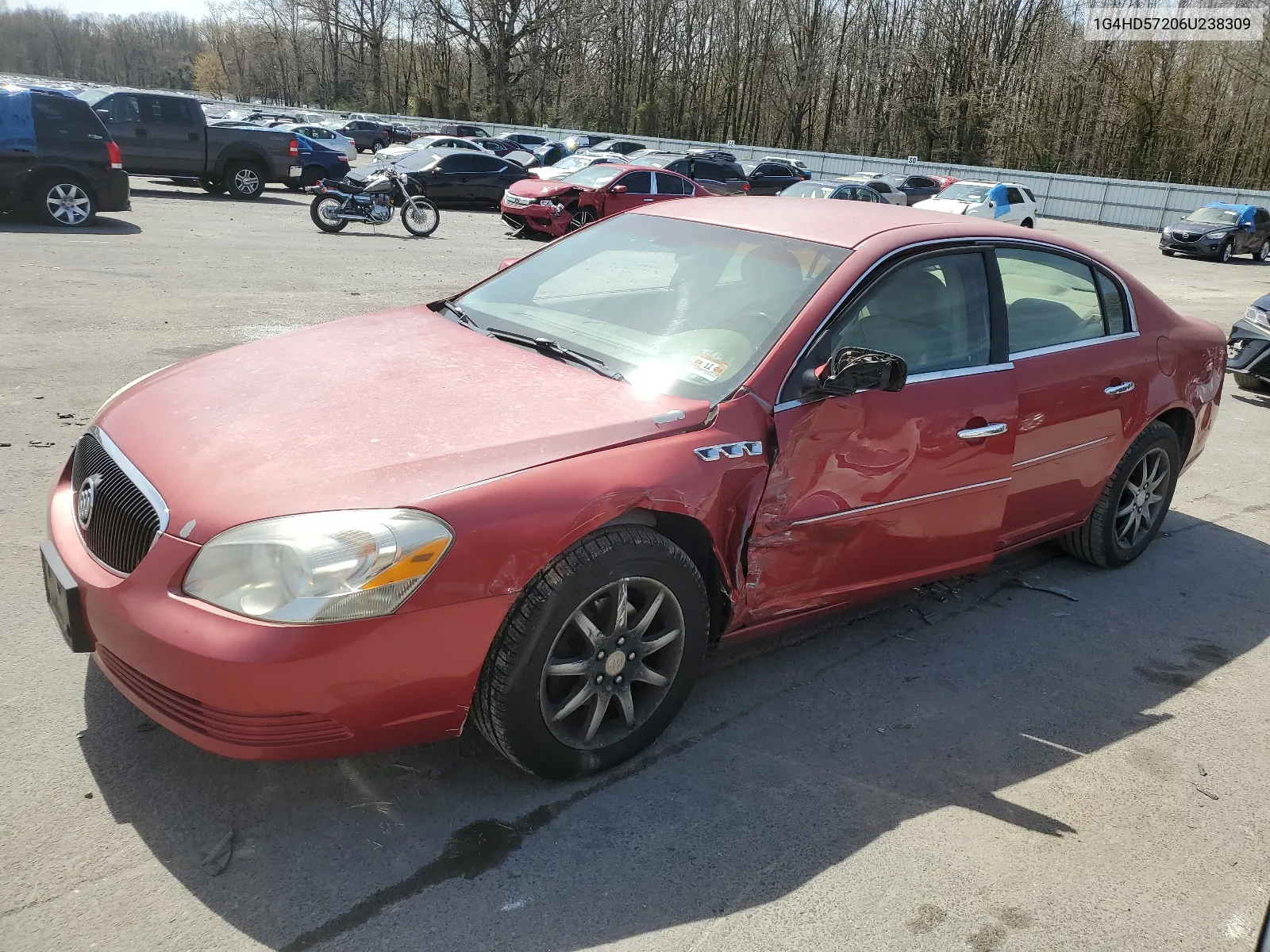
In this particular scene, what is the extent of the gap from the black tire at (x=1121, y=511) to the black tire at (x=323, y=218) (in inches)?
556

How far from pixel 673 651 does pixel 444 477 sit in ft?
3.14

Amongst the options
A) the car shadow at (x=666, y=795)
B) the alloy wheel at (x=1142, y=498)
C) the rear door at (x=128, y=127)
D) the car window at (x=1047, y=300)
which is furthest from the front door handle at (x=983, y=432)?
the rear door at (x=128, y=127)

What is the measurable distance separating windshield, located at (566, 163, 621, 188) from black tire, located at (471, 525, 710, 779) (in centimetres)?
1651

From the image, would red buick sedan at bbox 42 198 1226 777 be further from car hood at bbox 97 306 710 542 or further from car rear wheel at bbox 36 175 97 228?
car rear wheel at bbox 36 175 97 228

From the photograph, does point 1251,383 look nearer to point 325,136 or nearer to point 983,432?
point 983,432

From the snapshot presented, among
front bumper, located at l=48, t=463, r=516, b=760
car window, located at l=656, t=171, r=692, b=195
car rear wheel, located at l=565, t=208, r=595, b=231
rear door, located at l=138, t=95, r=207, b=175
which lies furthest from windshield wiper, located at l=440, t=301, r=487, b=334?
rear door, located at l=138, t=95, r=207, b=175

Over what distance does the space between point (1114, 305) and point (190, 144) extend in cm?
1877

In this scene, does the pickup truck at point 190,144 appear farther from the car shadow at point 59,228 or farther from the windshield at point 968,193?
the windshield at point 968,193

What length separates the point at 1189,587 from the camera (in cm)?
505

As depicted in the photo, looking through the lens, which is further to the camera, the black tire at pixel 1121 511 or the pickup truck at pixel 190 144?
the pickup truck at pixel 190 144

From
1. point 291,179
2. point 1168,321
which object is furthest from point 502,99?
point 1168,321

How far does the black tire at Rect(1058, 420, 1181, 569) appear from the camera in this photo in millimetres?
4902

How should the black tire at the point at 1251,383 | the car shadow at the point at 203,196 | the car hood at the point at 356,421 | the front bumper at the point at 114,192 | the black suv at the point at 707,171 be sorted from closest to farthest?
the car hood at the point at 356,421
the black tire at the point at 1251,383
the front bumper at the point at 114,192
the car shadow at the point at 203,196
the black suv at the point at 707,171

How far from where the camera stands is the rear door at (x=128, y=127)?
18.4 m
